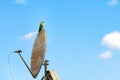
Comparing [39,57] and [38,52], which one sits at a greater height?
[38,52]

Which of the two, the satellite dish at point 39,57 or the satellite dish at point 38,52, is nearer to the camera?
the satellite dish at point 39,57

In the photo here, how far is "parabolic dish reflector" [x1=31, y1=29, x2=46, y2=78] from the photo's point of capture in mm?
20688

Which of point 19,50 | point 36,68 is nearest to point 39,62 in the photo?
point 36,68

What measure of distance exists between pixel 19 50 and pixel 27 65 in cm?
110

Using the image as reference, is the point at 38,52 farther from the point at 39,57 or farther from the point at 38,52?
the point at 39,57

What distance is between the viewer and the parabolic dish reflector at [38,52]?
20688mm

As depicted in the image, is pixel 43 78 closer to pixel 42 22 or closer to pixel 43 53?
pixel 43 53

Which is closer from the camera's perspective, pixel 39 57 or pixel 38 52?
pixel 39 57

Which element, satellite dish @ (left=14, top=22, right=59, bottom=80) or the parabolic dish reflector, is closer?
satellite dish @ (left=14, top=22, right=59, bottom=80)

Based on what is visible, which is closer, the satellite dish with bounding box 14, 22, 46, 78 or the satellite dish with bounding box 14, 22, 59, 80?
the satellite dish with bounding box 14, 22, 59, 80

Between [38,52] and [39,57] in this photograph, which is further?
[38,52]

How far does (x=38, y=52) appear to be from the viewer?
70.0 ft

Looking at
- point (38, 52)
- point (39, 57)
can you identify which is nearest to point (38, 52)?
point (38, 52)

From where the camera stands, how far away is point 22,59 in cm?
2147
